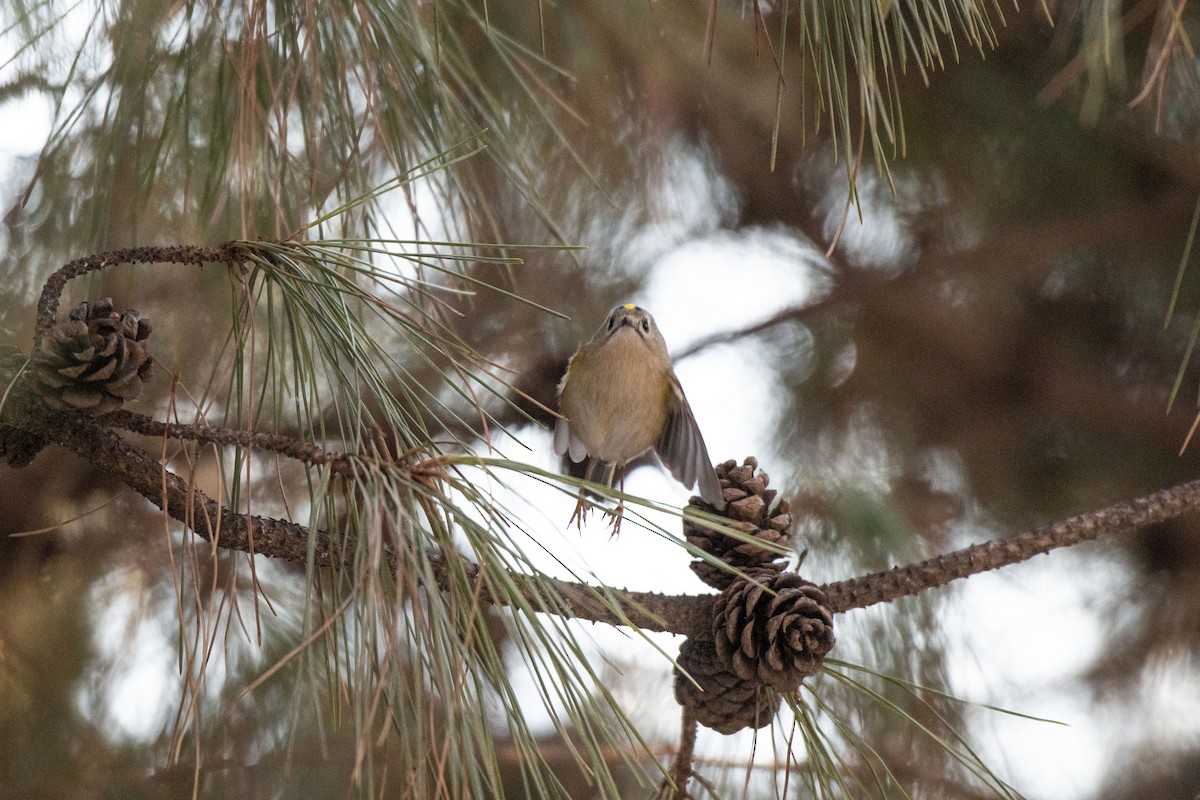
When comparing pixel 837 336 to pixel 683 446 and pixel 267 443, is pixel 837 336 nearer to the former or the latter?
pixel 683 446

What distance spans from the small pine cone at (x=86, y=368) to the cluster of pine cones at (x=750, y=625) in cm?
39

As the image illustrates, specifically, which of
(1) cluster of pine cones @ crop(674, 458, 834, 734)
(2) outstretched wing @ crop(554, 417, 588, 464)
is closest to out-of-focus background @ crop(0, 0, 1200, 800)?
(2) outstretched wing @ crop(554, 417, 588, 464)

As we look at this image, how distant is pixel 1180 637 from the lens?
1401 mm

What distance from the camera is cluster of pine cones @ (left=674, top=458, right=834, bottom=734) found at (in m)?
0.79

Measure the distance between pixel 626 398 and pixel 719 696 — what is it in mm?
536

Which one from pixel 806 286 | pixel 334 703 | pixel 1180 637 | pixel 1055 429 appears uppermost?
pixel 806 286

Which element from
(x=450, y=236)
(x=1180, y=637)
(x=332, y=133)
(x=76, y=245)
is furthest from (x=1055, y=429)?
(x=76, y=245)

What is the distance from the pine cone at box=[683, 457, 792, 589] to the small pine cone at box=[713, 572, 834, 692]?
80 mm

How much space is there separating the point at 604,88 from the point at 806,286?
1.23 ft

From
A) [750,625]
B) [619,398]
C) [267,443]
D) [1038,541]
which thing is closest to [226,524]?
[267,443]

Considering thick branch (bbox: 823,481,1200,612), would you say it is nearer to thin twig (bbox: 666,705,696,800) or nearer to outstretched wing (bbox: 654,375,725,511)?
thin twig (bbox: 666,705,696,800)

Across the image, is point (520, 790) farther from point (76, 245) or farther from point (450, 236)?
point (76, 245)

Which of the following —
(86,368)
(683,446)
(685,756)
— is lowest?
(685,756)

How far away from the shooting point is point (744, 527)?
0.96m
